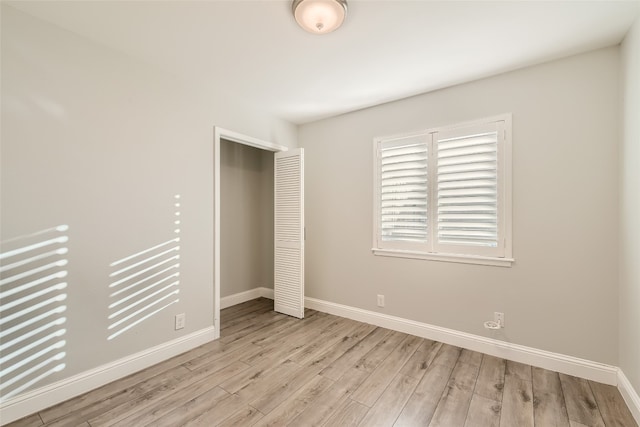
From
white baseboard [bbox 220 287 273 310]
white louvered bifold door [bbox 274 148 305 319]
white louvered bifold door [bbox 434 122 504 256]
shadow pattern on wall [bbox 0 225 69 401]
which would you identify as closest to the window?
white louvered bifold door [bbox 434 122 504 256]

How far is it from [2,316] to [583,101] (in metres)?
4.27

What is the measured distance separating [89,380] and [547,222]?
3705mm

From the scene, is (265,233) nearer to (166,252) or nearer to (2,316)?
(166,252)

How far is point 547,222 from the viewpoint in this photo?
2326 mm

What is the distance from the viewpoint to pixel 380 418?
1.77 m

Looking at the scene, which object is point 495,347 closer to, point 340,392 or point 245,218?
point 340,392

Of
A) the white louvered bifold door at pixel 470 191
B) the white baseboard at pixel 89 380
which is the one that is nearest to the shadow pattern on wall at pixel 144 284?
the white baseboard at pixel 89 380

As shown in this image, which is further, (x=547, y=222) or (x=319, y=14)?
(x=547, y=222)

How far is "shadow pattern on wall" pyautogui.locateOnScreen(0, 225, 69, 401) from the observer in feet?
5.64

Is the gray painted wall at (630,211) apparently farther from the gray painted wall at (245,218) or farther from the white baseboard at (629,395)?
the gray painted wall at (245,218)

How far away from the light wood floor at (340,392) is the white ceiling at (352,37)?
2.53 metres

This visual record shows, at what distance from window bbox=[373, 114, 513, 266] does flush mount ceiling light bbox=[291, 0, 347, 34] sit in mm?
1547

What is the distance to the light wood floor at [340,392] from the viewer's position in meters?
1.76

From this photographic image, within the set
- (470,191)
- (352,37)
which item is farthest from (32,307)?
(470,191)
